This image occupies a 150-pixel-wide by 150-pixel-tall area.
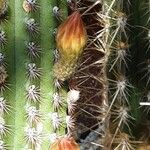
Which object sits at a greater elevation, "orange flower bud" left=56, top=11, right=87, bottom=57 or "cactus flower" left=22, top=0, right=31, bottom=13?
"cactus flower" left=22, top=0, right=31, bottom=13

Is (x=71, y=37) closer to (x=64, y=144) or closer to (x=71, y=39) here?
(x=71, y=39)

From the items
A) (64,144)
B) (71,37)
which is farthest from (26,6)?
(64,144)

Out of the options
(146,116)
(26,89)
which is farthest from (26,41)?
(146,116)

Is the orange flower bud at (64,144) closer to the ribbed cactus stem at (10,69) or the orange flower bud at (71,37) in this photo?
the ribbed cactus stem at (10,69)

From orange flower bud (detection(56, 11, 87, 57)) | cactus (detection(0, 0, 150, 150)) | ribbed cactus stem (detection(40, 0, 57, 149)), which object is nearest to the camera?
cactus (detection(0, 0, 150, 150))

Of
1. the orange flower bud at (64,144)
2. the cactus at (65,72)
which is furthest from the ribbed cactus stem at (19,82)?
the orange flower bud at (64,144)

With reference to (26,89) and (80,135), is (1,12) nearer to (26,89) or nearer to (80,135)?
(26,89)

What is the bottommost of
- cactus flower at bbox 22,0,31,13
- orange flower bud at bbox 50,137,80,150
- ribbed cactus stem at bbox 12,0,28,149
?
orange flower bud at bbox 50,137,80,150

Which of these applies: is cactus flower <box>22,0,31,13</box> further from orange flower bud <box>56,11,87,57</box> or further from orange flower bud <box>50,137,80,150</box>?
orange flower bud <box>50,137,80,150</box>

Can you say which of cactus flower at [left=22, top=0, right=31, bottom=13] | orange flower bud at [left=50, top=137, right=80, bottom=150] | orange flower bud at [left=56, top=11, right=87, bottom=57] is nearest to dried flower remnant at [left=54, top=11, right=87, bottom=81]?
orange flower bud at [left=56, top=11, right=87, bottom=57]
